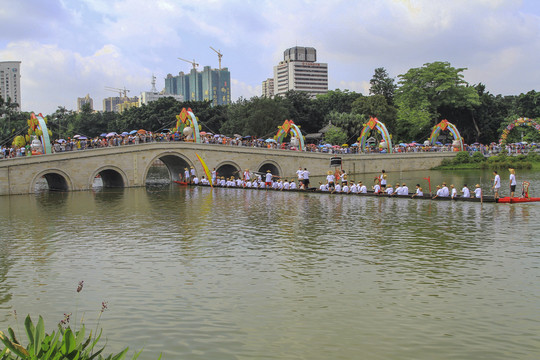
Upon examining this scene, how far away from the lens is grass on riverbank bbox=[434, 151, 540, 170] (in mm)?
52162

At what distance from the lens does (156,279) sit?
43.6ft

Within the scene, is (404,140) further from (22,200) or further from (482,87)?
(22,200)

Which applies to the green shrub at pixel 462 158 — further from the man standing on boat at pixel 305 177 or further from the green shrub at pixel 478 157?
the man standing on boat at pixel 305 177

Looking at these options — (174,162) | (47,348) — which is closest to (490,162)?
(174,162)

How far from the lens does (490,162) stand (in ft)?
180

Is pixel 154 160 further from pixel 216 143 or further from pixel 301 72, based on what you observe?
pixel 301 72

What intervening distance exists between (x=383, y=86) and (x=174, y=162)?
4097cm

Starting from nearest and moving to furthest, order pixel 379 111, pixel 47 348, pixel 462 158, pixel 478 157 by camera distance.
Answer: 1. pixel 47 348
2. pixel 478 157
3. pixel 462 158
4. pixel 379 111

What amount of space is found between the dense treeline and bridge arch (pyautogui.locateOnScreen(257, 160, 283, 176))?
10123mm

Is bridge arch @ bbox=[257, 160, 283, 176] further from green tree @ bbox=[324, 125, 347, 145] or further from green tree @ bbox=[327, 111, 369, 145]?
green tree @ bbox=[327, 111, 369, 145]

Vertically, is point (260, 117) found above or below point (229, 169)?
above

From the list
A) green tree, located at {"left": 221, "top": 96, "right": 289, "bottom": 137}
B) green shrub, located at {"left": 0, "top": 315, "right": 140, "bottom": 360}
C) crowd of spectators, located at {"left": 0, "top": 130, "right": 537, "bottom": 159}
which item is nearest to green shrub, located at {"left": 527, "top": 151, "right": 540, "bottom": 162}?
crowd of spectators, located at {"left": 0, "top": 130, "right": 537, "bottom": 159}

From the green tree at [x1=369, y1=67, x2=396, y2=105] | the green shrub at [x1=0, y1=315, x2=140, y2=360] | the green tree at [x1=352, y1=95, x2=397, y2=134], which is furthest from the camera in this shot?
the green tree at [x1=369, y1=67, x2=396, y2=105]

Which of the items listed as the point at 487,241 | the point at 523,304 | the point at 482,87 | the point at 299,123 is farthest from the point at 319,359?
the point at 482,87
